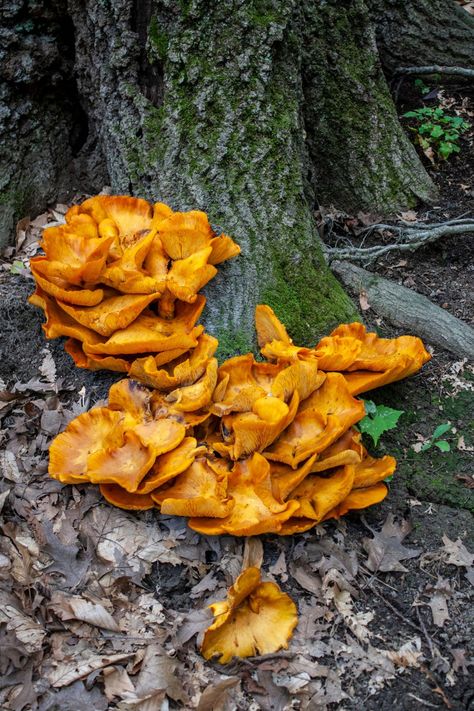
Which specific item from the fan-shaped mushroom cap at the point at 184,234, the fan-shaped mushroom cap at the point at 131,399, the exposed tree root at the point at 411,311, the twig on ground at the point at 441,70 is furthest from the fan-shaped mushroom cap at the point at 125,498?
the twig on ground at the point at 441,70

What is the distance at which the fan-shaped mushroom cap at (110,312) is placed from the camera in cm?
369

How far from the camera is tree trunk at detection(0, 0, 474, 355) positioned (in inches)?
170

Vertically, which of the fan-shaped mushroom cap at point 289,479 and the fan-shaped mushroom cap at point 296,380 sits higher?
the fan-shaped mushroom cap at point 296,380

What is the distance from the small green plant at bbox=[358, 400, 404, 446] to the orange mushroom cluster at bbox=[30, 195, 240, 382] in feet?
3.41

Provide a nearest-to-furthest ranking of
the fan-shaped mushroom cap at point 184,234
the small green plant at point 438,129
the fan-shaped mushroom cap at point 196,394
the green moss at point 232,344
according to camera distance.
→ the fan-shaped mushroom cap at point 196,394 < the fan-shaped mushroom cap at point 184,234 < the green moss at point 232,344 < the small green plant at point 438,129

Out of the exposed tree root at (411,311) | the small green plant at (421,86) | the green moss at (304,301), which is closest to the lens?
the green moss at (304,301)

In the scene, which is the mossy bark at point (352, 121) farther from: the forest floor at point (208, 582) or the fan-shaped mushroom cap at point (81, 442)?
the fan-shaped mushroom cap at point (81, 442)

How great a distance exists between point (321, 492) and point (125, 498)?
1068 mm

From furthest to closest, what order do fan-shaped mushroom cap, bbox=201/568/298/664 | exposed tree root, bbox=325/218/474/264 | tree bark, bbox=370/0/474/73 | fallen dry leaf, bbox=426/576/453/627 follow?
tree bark, bbox=370/0/474/73, exposed tree root, bbox=325/218/474/264, fallen dry leaf, bbox=426/576/453/627, fan-shaped mushroom cap, bbox=201/568/298/664

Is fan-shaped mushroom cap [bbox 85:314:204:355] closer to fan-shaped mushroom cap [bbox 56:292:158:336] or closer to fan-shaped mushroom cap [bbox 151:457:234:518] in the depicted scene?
fan-shaped mushroom cap [bbox 56:292:158:336]

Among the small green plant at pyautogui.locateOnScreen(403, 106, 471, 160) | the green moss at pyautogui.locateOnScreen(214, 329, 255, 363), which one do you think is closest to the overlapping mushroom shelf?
the green moss at pyautogui.locateOnScreen(214, 329, 255, 363)

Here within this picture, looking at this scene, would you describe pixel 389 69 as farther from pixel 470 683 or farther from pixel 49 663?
pixel 49 663

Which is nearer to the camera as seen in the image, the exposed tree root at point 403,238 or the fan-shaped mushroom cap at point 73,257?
the fan-shaped mushroom cap at point 73,257

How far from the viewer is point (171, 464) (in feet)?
11.2
